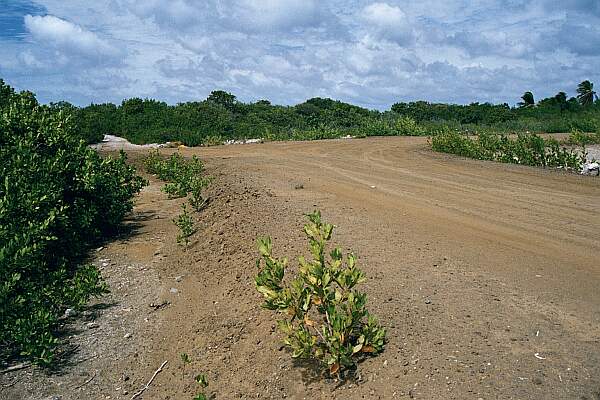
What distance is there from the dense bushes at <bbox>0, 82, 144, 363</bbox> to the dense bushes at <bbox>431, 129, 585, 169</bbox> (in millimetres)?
8406

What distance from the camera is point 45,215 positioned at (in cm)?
695

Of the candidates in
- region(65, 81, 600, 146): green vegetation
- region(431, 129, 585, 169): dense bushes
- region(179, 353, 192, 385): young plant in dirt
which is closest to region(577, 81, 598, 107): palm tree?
region(65, 81, 600, 146): green vegetation

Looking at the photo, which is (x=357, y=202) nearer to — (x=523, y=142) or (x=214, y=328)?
(x=214, y=328)

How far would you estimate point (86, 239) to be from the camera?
881 centimetres

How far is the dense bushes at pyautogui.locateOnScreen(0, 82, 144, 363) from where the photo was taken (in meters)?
5.38

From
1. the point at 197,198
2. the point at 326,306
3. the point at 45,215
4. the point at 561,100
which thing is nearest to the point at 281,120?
the point at 561,100

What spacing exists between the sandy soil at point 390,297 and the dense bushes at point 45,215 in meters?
0.36

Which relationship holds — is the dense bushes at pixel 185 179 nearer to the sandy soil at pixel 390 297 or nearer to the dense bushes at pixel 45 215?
the sandy soil at pixel 390 297

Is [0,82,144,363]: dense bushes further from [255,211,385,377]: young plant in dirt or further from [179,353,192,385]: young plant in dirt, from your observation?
[255,211,385,377]: young plant in dirt

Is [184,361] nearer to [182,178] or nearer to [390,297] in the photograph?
[390,297]

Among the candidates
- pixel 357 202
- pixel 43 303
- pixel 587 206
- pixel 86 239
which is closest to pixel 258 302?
pixel 43 303

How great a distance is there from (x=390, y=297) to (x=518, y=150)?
10286 mm

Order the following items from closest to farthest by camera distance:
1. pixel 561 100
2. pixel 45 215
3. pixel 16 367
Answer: pixel 16 367
pixel 45 215
pixel 561 100

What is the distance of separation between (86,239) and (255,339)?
4.85 metres
